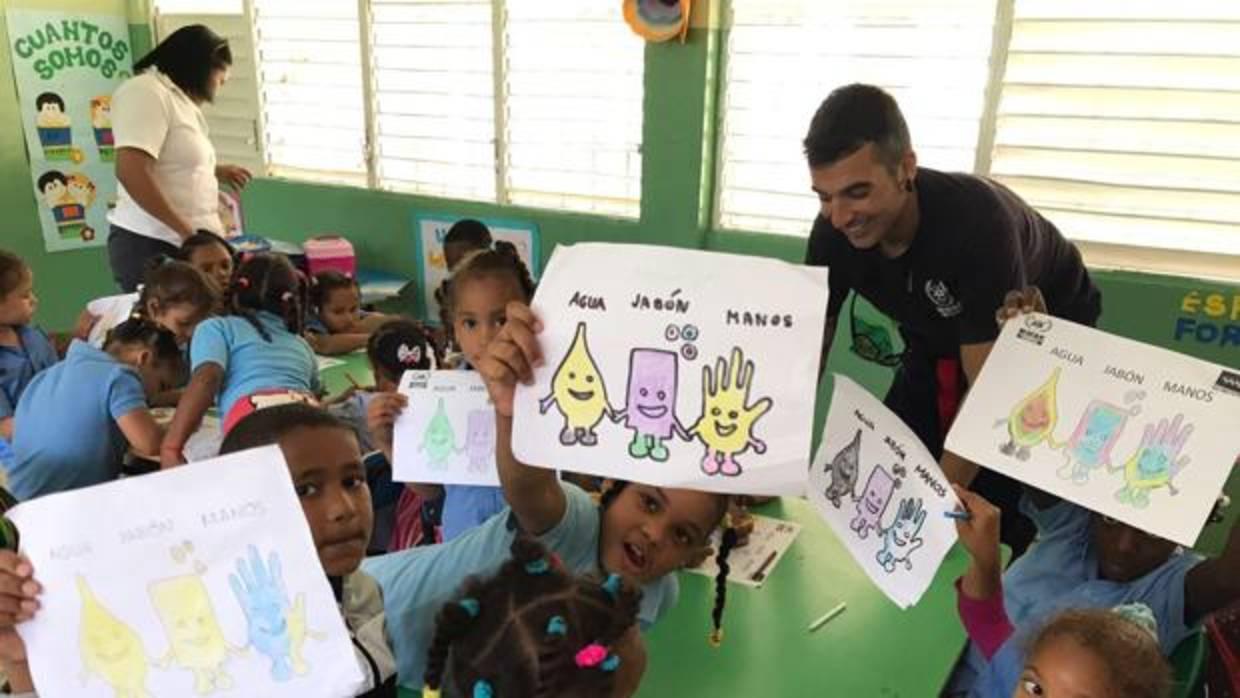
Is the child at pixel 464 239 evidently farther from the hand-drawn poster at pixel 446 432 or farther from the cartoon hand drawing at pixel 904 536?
the cartoon hand drawing at pixel 904 536

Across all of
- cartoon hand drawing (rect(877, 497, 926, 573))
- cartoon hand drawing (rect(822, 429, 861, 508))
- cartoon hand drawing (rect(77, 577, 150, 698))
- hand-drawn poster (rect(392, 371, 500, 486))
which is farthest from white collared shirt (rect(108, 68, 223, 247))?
cartoon hand drawing (rect(877, 497, 926, 573))

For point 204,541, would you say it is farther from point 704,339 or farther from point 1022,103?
point 1022,103

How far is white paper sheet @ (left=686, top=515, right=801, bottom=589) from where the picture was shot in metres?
1.79

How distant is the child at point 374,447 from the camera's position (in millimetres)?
2166

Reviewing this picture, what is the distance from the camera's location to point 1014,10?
2.89 meters

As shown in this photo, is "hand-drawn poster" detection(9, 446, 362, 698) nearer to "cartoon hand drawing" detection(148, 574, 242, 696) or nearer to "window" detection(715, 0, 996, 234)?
"cartoon hand drawing" detection(148, 574, 242, 696)

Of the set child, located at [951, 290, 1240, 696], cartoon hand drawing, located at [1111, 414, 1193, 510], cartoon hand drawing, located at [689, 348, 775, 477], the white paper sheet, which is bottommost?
the white paper sheet

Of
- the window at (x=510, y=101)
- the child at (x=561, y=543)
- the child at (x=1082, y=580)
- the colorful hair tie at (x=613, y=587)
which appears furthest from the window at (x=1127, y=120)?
the colorful hair tie at (x=613, y=587)

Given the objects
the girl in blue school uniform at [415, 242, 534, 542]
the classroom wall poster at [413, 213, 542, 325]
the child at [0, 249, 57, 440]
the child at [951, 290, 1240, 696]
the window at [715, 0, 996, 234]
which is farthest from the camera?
the classroom wall poster at [413, 213, 542, 325]

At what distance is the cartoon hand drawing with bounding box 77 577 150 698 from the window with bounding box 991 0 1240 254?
292 centimetres

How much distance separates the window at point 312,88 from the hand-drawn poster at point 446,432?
3.04m

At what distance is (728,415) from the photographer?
1.18m


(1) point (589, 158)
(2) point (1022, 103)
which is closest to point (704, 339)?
(2) point (1022, 103)

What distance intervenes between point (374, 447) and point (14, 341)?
1.35 meters
